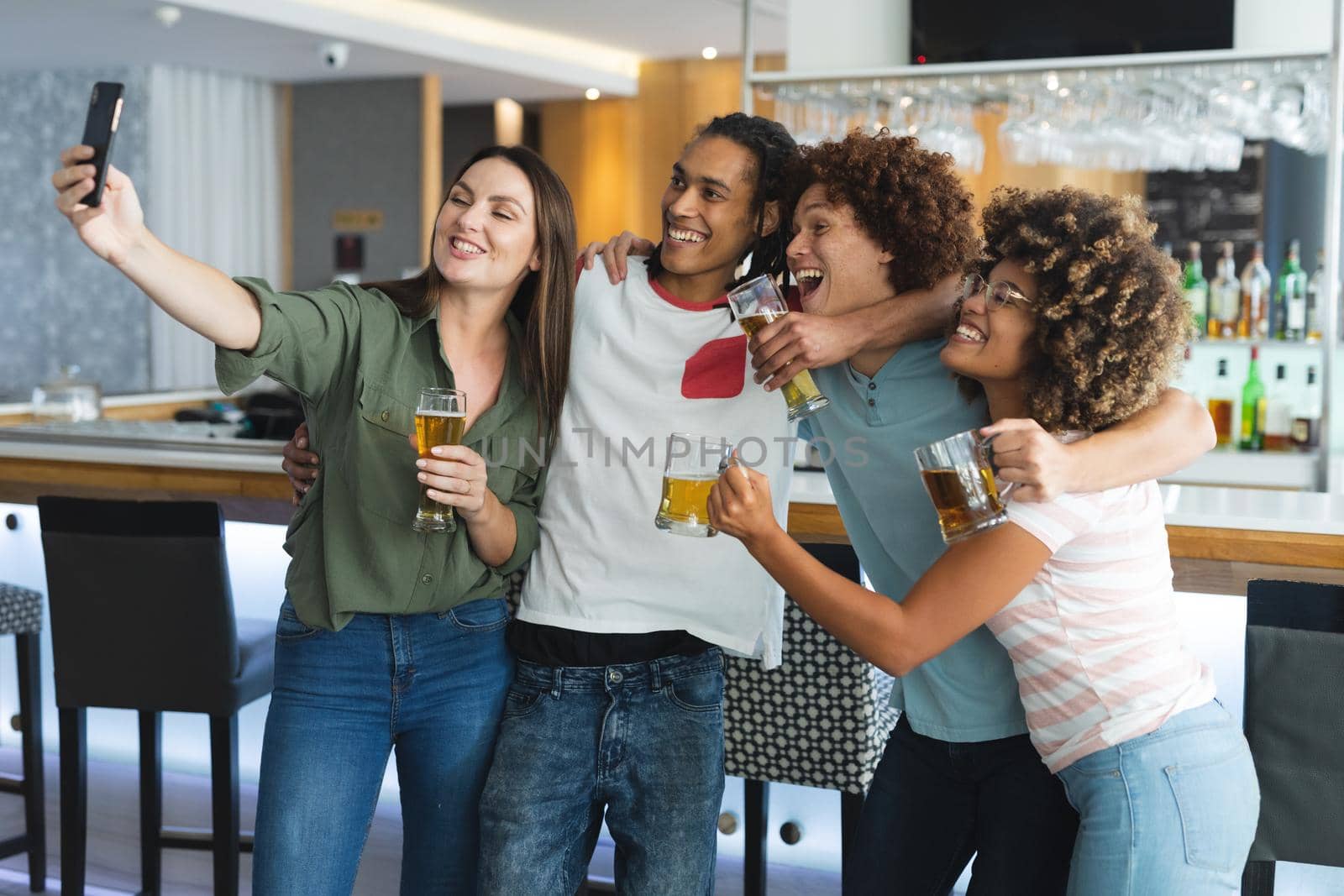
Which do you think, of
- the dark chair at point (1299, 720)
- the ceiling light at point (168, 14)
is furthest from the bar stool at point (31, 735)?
the ceiling light at point (168, 14)

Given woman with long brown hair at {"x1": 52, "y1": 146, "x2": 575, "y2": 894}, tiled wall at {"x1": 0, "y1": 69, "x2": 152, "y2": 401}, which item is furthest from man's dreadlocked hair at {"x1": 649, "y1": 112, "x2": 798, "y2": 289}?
tiled wall at {"x1": 0, "y1": 69, "x2": 152, "y2": 401}

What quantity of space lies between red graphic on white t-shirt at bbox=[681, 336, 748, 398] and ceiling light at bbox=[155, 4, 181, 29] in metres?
6.20

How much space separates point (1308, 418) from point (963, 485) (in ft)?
12.1

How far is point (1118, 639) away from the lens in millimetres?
1442

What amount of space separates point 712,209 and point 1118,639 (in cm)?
82

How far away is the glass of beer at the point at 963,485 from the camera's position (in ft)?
4.65

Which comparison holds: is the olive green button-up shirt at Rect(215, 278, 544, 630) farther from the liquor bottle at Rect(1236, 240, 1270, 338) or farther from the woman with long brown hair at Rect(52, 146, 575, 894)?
the liquor bottle at Rect(1236, 240, 1270, 338)

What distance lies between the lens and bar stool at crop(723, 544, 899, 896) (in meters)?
2.36

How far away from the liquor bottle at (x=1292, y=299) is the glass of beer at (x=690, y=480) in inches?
142

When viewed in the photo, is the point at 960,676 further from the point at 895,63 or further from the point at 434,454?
the point at 895,63

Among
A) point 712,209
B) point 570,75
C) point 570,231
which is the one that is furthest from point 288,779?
point 570,75

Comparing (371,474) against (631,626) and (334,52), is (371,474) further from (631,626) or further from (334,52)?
(334,52)

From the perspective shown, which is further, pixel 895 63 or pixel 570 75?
pixel 570 75

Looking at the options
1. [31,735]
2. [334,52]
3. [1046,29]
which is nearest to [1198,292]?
[1046,29]
